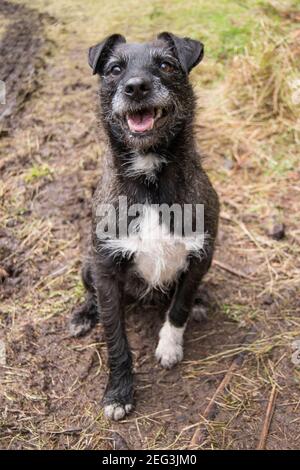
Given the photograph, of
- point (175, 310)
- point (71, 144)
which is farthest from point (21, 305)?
point (71, 144)

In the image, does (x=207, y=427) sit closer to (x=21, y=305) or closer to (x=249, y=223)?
(x=21, y=305)

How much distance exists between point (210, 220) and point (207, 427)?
1306 mm

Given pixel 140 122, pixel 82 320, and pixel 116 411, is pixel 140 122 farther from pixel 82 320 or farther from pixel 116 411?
pixel 116 411

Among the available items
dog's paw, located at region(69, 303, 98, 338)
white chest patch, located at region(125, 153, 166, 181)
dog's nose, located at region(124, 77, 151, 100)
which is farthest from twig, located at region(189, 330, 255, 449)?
dog's nose, located at region(124, 77, 151, 100)

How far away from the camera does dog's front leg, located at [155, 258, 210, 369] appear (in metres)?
3.97

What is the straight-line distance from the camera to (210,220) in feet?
12.8

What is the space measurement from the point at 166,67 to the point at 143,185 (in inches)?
28.4

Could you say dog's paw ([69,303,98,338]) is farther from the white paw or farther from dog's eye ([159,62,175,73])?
dog's eye ([159,62,175,73])

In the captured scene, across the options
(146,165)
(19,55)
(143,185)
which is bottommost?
(19,55)

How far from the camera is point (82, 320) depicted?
4.33 m

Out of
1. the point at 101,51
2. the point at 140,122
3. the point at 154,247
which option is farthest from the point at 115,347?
the point at 101,51

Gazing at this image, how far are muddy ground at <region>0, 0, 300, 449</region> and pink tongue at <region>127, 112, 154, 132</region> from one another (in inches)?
58.3

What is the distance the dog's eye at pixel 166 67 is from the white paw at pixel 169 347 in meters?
1.71

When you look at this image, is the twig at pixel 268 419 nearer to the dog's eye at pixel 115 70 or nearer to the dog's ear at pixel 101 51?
the dog's eye at pixel 115 70
